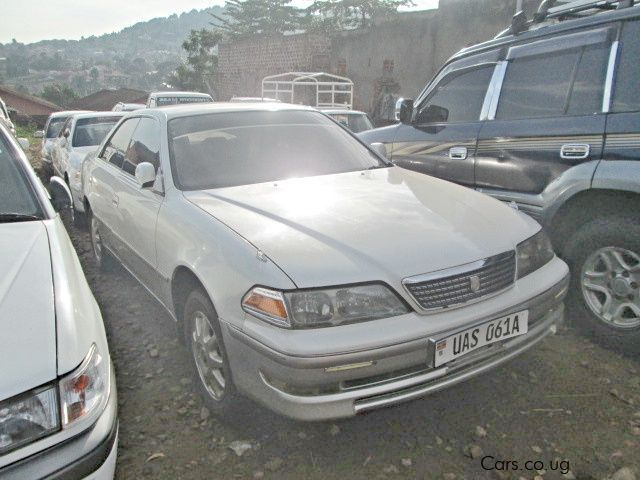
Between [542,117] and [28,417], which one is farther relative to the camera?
[542,117]

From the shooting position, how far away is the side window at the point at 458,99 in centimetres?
389

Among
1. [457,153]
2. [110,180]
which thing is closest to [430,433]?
[457,153]

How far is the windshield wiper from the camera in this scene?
2451mm

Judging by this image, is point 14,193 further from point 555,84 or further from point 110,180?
point 555,84

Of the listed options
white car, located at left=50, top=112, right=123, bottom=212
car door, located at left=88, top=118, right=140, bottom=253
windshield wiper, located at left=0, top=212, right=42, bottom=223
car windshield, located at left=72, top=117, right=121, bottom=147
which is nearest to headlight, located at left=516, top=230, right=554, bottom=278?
windshield wiper, located at left=0, top=212, right=42, bottom=223

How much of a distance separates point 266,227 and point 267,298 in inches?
18.1

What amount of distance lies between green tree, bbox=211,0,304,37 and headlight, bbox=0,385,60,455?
41590 millimetres

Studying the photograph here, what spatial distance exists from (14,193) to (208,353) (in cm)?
130

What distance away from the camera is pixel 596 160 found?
299 centimetres

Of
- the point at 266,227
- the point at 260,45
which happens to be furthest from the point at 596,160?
the point at 260,45

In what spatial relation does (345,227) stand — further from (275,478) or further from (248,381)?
(275,478)

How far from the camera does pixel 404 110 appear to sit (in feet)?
14.6

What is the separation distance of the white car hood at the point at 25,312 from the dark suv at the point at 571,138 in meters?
2.86

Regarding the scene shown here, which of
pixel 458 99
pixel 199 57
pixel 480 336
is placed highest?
pixel 199 57
